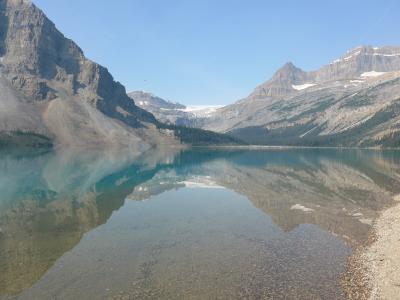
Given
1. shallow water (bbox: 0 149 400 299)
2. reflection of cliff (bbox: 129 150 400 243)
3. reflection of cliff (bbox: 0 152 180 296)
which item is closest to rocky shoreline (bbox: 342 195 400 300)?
shallow water (bbox: 0 149 400 299)

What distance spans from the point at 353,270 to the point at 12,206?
55675mm

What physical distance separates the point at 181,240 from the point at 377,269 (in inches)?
822

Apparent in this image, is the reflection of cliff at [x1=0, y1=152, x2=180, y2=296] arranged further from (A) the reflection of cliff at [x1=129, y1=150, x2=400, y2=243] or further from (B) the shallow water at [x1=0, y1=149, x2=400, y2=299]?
(A) the reflection of cliff at [x1=129, y1=150, x2=400, y2=243]

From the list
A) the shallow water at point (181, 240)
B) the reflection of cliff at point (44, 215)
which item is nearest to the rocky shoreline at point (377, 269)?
the shallow water at point (181, 240)

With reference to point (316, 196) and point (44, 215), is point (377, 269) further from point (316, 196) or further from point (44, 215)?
point (44, 215)

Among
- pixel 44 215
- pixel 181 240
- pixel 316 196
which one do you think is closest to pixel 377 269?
pixel 181 240

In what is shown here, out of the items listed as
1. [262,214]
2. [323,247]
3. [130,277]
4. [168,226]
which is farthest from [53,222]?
[323,247]

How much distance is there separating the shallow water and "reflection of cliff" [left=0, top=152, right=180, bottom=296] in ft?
0.58

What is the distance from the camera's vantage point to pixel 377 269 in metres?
33.8

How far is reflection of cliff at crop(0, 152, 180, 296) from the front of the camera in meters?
35.1

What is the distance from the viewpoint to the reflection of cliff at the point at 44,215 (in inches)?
1382

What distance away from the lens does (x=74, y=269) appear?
34375mm

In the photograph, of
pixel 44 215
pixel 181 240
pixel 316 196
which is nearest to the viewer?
pixel 181 240

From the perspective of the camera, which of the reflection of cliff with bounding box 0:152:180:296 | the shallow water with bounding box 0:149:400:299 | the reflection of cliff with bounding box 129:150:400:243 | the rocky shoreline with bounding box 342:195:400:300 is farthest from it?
the reflection of cliff with bounding box 129:150:400:243
